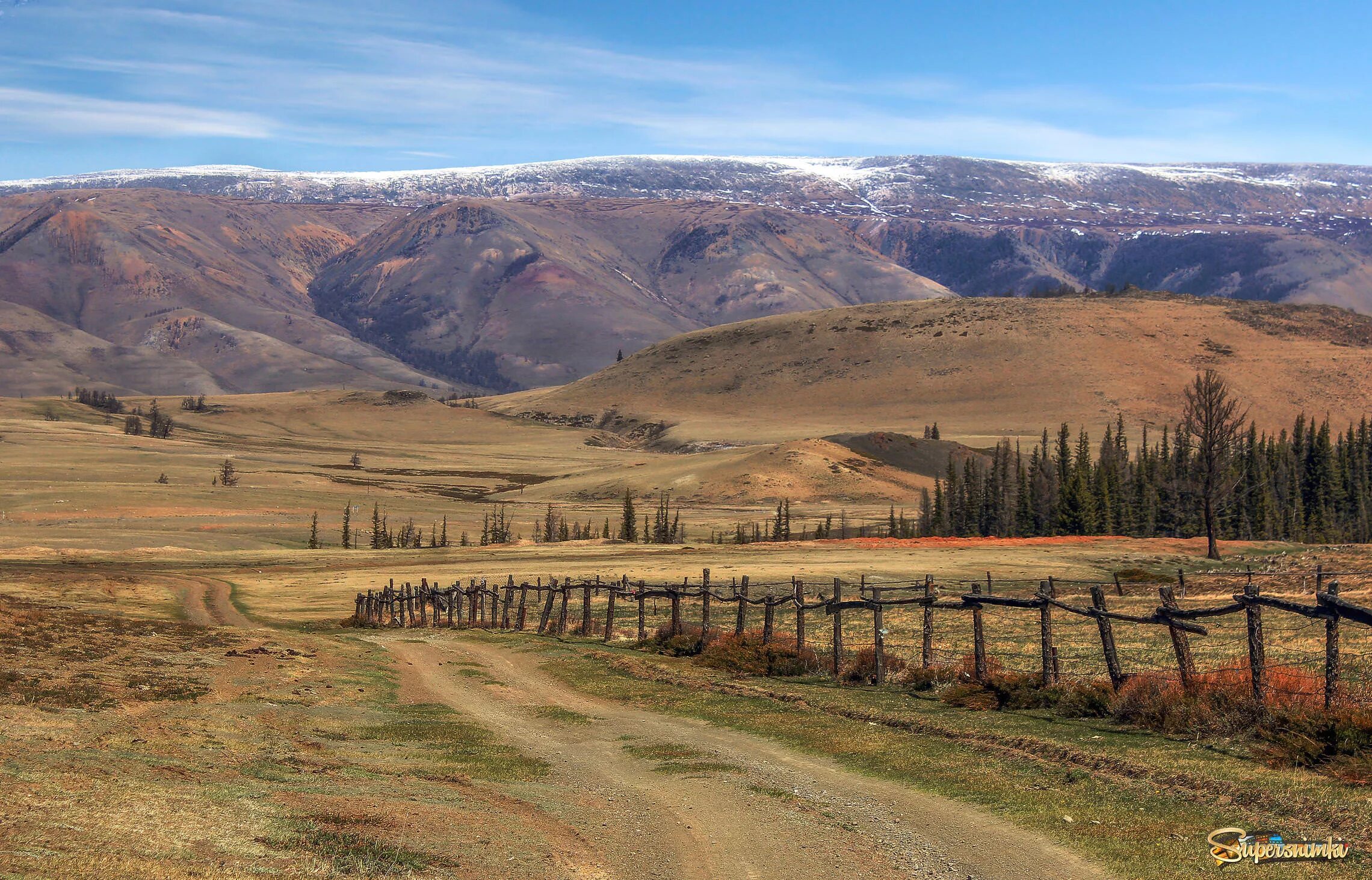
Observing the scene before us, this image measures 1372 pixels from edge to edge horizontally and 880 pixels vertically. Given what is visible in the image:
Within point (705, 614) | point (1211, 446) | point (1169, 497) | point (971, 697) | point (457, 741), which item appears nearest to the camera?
point (457, 741)

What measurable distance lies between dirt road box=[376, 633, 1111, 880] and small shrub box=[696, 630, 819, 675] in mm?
6187

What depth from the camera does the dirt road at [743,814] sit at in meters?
13.2

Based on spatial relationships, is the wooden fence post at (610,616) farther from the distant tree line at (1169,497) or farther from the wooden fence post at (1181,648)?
the distant tree line at (1169,497)

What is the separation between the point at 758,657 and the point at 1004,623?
50.6 feet

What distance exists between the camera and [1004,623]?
141 ft

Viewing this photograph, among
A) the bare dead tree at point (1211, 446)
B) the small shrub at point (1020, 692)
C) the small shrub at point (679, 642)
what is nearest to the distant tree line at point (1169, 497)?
the bare dead tree at point (1211, 446)

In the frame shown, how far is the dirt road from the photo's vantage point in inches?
521

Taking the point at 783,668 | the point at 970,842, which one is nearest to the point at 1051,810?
the point at 970,842

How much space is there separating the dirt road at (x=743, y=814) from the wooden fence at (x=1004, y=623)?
21.3ft

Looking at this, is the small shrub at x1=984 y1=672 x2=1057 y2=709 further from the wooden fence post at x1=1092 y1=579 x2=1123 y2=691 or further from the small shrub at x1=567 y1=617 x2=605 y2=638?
the small shrub at x1=567 y1=617 x2=605 y2=638

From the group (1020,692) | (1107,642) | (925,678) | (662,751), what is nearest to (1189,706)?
(1107,642)

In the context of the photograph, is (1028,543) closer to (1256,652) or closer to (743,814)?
(1256,652)

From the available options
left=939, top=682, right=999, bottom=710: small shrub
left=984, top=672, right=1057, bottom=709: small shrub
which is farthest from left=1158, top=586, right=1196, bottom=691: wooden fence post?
left=939, top=682, right=999, bottom=710: small shrub

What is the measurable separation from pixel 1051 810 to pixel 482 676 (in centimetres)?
1951
